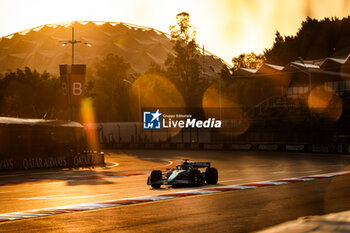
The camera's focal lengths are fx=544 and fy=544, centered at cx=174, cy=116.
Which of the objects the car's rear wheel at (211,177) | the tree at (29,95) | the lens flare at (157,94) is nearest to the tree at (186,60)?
the lens flare at (157,94)

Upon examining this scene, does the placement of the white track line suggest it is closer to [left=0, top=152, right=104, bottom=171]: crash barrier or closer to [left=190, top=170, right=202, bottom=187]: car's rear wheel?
[left=190, top=170, right=202, bottom=187]: car's rear wheel

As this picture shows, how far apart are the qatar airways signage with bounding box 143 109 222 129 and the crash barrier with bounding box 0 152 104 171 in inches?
1237

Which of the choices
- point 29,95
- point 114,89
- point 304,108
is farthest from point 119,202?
point 114,89

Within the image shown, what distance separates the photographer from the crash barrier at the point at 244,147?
4684cm

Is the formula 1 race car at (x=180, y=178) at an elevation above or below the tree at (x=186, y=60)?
below

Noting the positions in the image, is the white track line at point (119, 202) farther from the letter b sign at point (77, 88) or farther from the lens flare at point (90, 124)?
the lens flare at point (90, 124)

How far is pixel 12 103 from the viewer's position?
279 ft

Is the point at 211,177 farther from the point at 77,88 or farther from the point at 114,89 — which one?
the point at 114,89

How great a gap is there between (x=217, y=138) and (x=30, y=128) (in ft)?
110

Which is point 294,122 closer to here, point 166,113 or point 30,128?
point 166,113

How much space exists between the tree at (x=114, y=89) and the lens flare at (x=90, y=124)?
4740 mm

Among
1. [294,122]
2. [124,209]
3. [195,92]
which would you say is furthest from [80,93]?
[195,92]


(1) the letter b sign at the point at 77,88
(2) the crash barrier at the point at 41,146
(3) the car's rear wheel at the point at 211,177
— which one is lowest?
(3) the car's rear wheel at the point at 211,177

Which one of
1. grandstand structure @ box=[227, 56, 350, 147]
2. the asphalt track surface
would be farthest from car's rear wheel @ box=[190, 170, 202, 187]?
grandstand structure @ box=[227, 56, 350, 147]
